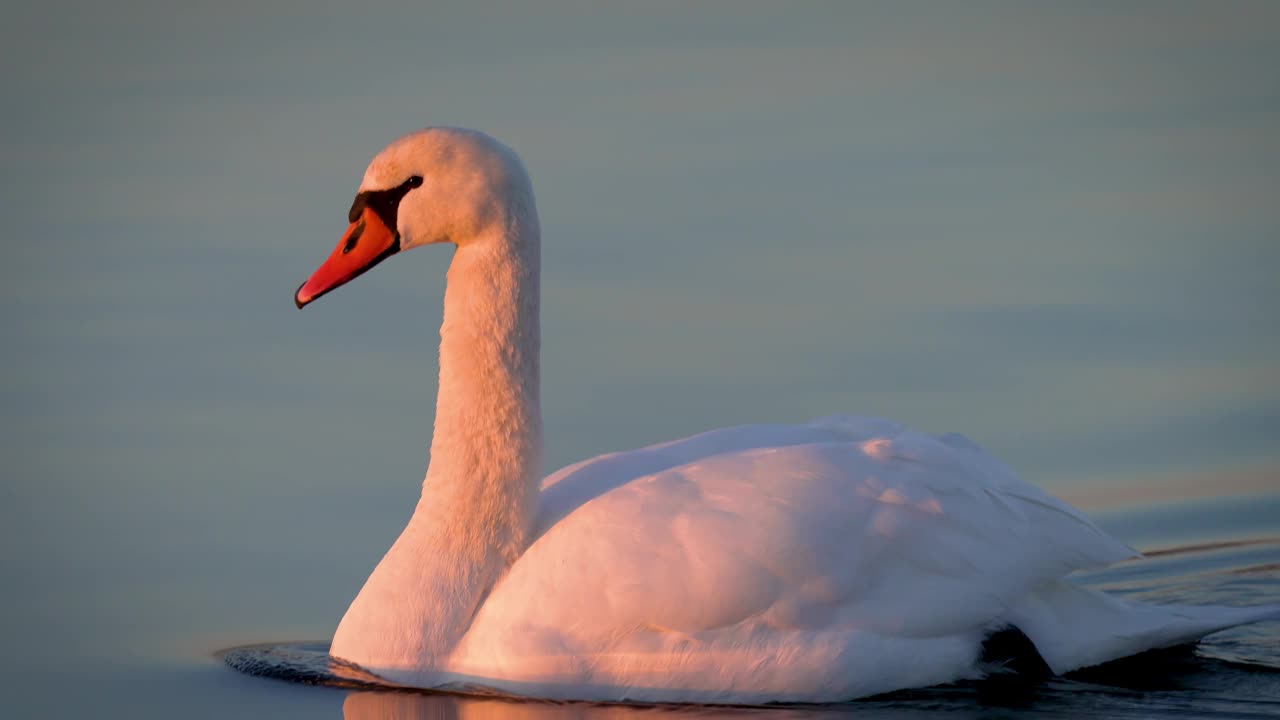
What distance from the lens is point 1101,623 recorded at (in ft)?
27.2

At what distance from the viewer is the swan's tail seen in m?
8.18

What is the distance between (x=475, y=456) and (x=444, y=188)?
1.07 metres

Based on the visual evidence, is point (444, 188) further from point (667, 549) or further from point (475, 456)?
point (667, 549)

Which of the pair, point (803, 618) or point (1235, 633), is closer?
point (803, 618)

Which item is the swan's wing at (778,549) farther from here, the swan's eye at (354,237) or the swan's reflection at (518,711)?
the swan's eye at (354,237)

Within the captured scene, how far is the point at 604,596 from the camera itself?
7648 millimetres

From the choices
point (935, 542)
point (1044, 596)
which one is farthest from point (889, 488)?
point (1044, 596)

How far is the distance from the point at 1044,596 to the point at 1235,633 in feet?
3.62

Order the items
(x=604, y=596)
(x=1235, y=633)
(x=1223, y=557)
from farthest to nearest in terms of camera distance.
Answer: (x=1223, y=557), (x=1235, y=633), (x=604, y=596)

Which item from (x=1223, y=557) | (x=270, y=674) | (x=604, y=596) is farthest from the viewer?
Answer: (x=1223, y=557)

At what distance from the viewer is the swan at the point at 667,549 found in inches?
301

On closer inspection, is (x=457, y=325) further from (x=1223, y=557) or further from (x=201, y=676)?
(x=1223, y=557)

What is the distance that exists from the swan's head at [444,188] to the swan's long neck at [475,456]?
8 cm

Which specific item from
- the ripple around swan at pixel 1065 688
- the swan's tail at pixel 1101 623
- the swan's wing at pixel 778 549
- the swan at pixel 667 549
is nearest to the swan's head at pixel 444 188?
the swan at pixel 667 549
